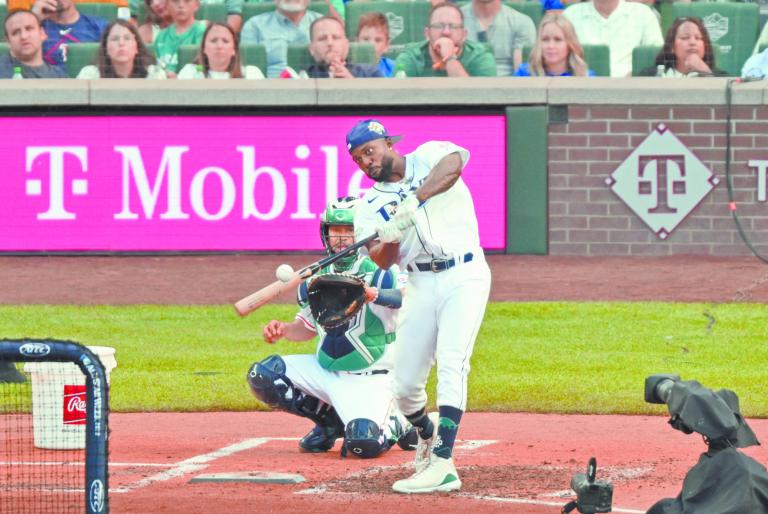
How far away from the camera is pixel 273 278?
47.5ft

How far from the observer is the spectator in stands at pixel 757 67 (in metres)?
15.4

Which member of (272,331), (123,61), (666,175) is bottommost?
(272,331)

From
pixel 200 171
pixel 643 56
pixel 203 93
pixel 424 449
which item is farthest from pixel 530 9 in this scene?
pixel 424 449

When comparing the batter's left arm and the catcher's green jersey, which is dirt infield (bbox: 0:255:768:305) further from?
the batter's left arm

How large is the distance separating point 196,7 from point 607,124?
14.6 ft

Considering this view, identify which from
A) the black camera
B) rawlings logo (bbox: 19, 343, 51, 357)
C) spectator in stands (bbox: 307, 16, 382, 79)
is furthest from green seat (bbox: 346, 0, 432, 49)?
the black camera

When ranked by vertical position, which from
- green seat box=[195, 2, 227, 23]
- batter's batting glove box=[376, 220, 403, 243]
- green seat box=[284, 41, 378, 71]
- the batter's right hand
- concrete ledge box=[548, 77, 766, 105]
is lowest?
the batter's right hand

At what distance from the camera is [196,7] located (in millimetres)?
15938

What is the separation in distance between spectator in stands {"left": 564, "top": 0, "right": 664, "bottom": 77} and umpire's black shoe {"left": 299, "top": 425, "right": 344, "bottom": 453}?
854 centimetres

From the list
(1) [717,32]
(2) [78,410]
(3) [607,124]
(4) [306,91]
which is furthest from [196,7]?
(2) [78,410]

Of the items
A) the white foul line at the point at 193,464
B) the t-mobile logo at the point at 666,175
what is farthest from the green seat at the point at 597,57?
the white foul line at the point at 193,464

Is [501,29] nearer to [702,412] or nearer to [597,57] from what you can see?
[597,57]

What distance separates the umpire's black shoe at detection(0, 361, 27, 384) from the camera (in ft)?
31.8

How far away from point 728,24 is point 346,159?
4212 millimetres
